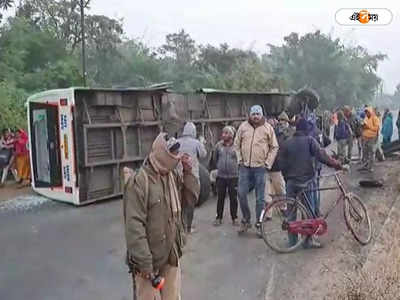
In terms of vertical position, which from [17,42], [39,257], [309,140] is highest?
[17,42]

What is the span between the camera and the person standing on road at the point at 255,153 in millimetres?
6648

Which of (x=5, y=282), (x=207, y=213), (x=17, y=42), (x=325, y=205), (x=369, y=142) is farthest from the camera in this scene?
(x=17, y=42)

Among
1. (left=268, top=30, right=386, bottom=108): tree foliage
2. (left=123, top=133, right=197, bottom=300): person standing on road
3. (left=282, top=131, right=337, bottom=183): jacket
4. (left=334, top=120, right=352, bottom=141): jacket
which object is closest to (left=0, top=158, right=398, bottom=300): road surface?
(left=282, top=131, right=337, bottom=183): jacket

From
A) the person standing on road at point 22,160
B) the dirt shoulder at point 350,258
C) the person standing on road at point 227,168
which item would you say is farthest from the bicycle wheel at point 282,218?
the person standing on road at point 22,160

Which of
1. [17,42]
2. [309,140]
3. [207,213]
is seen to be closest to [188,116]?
[207,213]

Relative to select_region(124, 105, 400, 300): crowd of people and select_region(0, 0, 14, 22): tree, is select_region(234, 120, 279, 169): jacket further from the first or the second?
select_region(0, 0, 14, 22): tree

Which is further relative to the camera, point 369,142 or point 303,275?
point 369,142

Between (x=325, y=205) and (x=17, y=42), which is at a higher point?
(x=17, y=42)

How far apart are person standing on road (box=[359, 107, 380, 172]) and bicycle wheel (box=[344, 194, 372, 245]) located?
5.89m

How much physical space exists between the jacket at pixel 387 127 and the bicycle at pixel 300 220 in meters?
9.31

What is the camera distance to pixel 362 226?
639 centimetres

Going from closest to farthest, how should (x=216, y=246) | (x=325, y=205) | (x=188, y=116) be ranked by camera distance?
(x=216, y=246)
(x=325, y=205)
(x=188, y=116)

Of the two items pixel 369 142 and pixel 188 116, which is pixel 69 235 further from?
pixel 369 142

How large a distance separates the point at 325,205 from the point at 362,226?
2.65 feet
